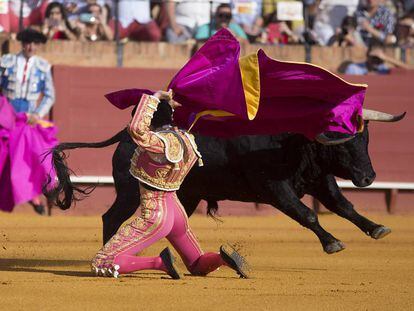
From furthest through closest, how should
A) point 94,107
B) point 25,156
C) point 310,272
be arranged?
point 94,107 → point 25,156 → point 310,272

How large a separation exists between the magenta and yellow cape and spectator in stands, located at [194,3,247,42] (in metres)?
4.65

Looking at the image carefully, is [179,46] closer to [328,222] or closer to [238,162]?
[328,222]

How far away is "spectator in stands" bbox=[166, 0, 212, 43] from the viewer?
1143 centimetres

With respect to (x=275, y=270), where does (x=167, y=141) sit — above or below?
above

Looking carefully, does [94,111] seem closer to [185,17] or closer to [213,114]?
[185,17]

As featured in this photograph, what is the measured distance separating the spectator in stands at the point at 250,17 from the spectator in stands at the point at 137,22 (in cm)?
78

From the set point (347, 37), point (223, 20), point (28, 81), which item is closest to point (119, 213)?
point (28, 81)

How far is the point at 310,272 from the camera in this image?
6398 mm

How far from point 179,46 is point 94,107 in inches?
40.3

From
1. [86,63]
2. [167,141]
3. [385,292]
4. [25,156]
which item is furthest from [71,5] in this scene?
[385,292]

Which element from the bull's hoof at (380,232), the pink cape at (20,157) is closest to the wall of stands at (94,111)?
the pink cape at (20,157)

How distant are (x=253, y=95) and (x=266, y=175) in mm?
595

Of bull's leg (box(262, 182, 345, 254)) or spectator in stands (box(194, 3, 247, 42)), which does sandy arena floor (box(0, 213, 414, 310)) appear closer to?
Result: bull's leg (box(262, 182, 345, 254))

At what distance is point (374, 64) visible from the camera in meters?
12.1
